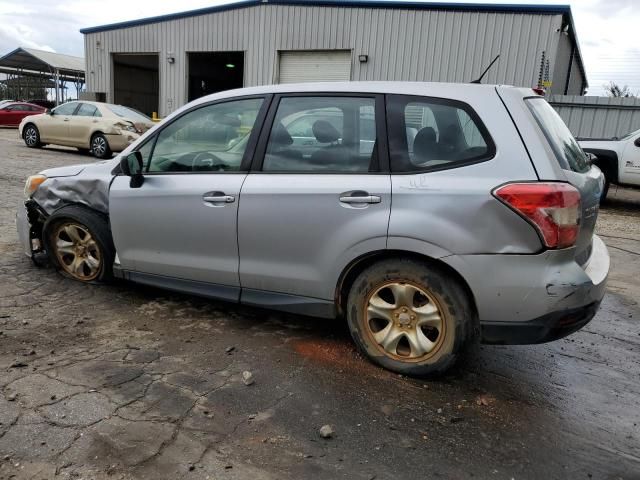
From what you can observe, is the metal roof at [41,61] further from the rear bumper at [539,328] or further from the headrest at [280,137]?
the rear bumper at [539,328]

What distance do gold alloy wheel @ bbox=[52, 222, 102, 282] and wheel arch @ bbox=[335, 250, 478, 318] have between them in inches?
85.1

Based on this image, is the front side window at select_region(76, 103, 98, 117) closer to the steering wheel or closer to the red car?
the steering wheel

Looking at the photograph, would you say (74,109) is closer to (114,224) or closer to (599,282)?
(114,224)

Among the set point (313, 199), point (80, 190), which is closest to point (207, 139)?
point (313, 199)

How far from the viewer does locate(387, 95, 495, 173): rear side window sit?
3018mm

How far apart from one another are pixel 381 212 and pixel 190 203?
1408 mm

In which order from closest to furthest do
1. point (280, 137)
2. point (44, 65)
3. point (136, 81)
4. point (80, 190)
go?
point (280, 137) → point (80, 190) → point (136, 81) → point (44, 65)

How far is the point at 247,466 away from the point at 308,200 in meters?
1.56

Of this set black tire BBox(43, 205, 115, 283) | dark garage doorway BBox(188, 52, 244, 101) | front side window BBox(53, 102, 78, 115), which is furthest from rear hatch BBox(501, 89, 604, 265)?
dark garage doorway BBox(188, 52, 244, 101)

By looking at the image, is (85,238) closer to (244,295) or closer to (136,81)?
(244,295)

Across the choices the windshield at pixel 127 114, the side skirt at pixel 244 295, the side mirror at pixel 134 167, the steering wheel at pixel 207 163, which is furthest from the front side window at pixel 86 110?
the steering wheel at pixel 207 163

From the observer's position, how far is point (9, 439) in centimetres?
251

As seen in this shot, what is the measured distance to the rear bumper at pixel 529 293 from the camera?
2.81m

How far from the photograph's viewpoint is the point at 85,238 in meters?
4.47
